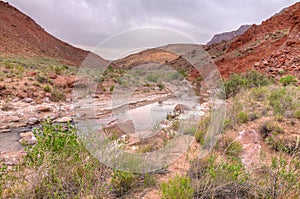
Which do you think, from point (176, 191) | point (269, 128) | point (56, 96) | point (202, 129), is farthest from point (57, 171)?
point (56, 96)

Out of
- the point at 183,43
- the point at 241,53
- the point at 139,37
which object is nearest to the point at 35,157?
the point at 139,37

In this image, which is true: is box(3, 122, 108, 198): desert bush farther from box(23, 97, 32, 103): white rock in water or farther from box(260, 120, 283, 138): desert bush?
box(23, 97, 32, 103): white rock in water

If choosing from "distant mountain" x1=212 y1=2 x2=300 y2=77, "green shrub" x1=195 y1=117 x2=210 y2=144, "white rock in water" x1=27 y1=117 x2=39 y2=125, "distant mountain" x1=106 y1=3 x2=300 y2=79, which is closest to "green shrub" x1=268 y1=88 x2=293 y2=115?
"green shrub" x1=195 y1=117 x2=210 y2=144

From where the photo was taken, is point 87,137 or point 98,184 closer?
point 98,184

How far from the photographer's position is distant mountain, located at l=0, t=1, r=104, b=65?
32.8 meters

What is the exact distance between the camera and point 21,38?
124ft

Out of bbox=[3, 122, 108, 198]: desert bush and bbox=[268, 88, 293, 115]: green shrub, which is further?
bbox=[268, 88, 293, 115]: green shrub

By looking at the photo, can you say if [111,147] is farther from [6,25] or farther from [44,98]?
[6,25]

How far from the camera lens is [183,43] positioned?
10.5ft

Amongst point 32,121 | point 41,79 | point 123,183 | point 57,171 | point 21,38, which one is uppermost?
point 21,38

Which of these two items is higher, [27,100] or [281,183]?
[27,100]

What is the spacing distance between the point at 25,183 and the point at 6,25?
151 feet

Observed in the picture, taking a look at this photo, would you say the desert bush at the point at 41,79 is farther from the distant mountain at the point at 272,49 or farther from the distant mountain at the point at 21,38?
the distant mountain at the point at 21,38

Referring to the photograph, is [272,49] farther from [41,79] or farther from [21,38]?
[21,38]
